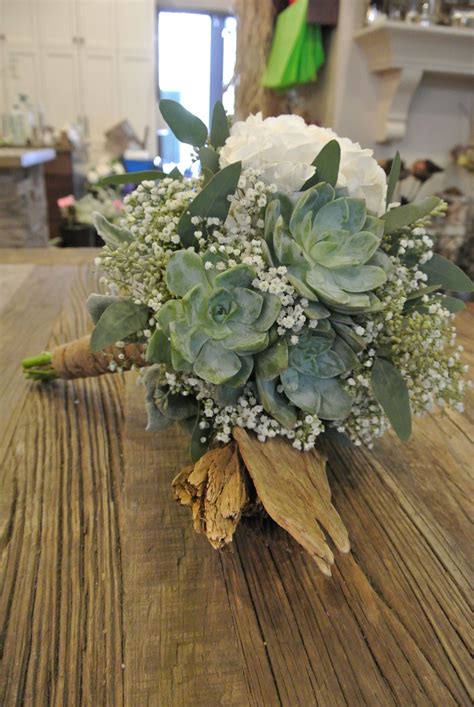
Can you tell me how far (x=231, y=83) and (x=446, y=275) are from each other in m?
2.17

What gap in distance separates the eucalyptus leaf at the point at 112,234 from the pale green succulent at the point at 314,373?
23 cm

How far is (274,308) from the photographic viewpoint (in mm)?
484

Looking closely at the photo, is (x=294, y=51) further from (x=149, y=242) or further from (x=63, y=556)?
(x=63, y=556)

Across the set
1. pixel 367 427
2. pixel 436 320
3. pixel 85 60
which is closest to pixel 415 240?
pixel 436 320

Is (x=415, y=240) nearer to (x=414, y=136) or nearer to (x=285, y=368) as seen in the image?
(x=285, y=368)

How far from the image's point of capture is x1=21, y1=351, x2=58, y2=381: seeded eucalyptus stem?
854 mm

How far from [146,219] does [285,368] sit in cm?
22

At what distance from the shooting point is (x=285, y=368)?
A: 0.49m

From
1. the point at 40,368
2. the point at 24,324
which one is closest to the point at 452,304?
the point at 40,368

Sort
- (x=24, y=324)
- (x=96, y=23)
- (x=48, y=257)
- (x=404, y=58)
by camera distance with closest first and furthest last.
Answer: (x=24, y=324), (x=48, y=257), (x=404, y=58), (x=96, y=23)

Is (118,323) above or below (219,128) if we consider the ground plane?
below

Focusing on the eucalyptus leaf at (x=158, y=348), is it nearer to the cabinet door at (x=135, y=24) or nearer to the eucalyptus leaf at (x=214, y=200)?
the eucalyptus leaf at (x=214, y=200)

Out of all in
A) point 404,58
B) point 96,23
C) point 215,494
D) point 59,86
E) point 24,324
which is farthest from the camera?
point 59,86

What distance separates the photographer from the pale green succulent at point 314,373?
52 cm
